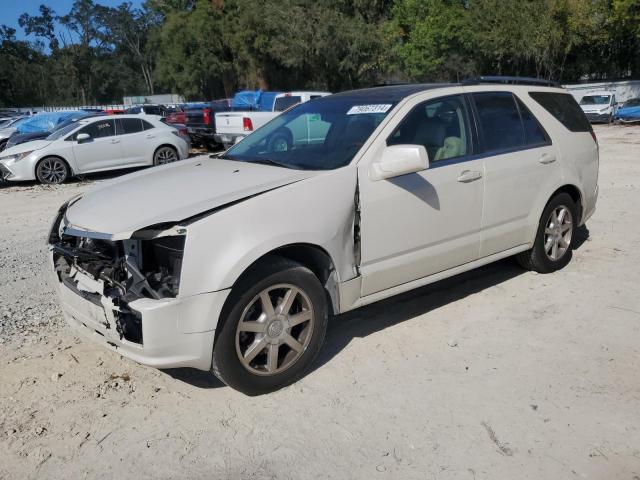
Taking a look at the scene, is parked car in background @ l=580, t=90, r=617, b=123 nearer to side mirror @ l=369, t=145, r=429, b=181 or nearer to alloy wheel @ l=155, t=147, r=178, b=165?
alloy wheel @ l=155, t=147, r=178, b=165

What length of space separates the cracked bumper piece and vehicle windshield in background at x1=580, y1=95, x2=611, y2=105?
2892 centimetres

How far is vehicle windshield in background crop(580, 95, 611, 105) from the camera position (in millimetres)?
27781

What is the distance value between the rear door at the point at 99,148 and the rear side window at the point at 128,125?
12 centimetres

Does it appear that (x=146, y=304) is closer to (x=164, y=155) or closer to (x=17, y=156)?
(x=17, y=156)

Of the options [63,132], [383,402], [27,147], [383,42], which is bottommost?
[383,402]

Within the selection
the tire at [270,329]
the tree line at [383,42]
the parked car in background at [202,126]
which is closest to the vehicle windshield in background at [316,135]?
the tire at [270,329]

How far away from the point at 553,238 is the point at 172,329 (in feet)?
12.5

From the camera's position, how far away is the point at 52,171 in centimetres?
1322

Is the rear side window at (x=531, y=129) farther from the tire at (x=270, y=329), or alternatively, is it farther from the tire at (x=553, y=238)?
the tire at (x=270, y=329)

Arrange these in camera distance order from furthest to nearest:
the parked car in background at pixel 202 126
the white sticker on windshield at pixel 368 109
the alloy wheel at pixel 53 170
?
the parked car in background at pixel 202 126
the alloy wheel at pixel 53 170
the white sticker on windshield at pixel 368 109

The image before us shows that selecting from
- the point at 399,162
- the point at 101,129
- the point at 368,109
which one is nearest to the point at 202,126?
the point at 101,129

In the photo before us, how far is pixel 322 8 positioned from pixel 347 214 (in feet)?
133

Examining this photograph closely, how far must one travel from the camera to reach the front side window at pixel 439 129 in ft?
14.1

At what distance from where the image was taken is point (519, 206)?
4.96 metres
